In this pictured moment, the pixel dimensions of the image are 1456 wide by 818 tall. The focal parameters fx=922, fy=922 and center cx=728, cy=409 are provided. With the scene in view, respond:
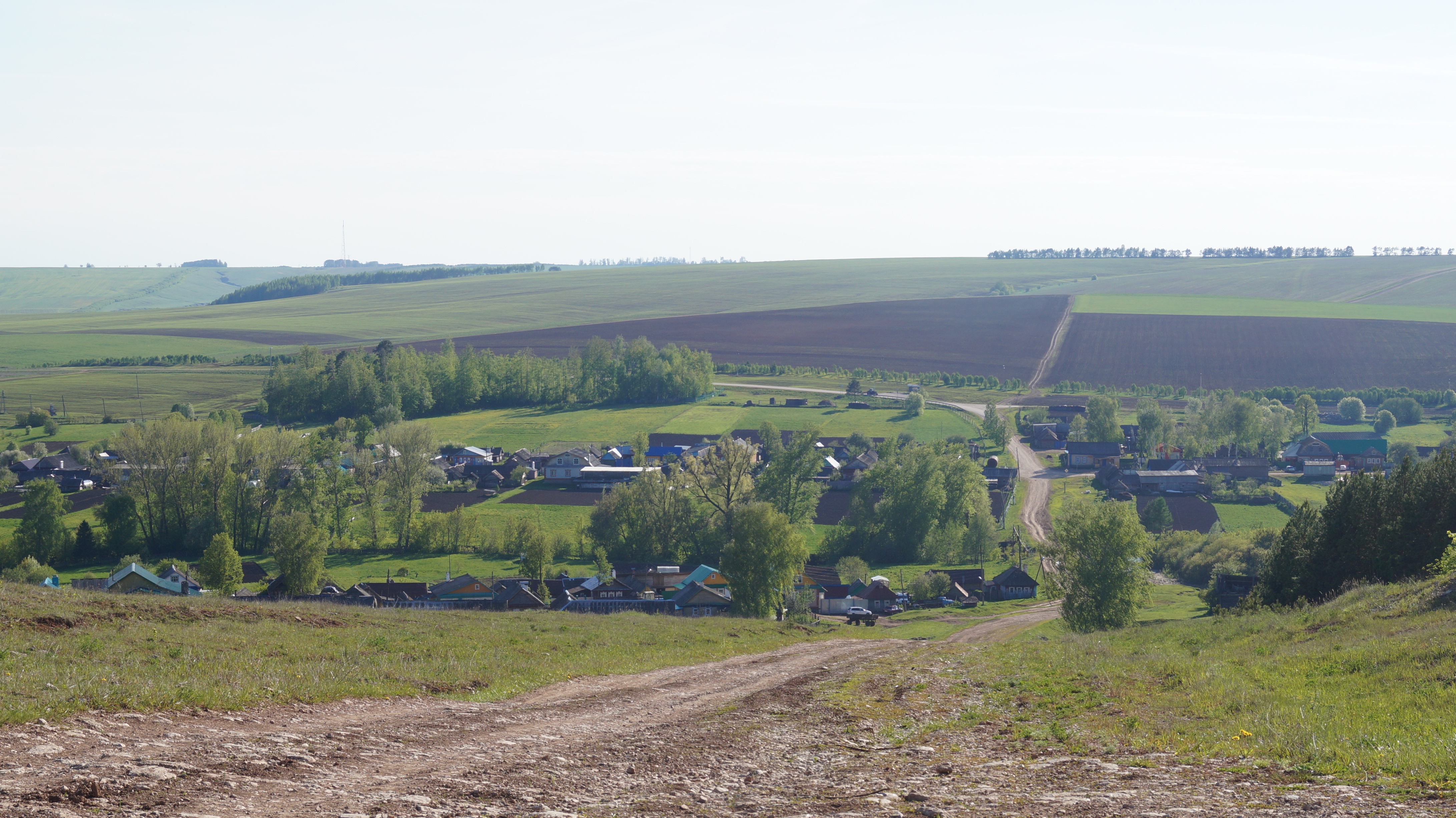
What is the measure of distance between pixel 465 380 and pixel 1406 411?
5280 inches

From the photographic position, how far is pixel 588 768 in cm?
1159

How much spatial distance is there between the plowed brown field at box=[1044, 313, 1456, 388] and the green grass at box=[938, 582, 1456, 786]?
139114 millimetres

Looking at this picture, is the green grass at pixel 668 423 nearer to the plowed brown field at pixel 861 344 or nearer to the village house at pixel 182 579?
the plowed brown field at pixel 861 344

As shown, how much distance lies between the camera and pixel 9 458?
3762 inches

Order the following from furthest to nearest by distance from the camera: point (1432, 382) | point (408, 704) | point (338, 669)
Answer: point (1432, 382) < point (338, 669) < point (408, 704)

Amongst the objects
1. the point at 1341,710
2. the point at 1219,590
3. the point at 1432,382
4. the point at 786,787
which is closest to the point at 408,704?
the point at 786,787

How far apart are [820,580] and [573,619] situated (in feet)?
133

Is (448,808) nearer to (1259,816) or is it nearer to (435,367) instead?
(1259,816)

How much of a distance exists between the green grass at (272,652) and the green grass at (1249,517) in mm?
66053

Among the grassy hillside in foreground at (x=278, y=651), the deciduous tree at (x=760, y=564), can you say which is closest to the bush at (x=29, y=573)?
the grassy hillside in foreground at (x=278, y=651)

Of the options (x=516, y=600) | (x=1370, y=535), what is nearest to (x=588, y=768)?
(x=1370, y=535)

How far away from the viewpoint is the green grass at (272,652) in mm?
13734

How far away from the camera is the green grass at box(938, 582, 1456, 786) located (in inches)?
445

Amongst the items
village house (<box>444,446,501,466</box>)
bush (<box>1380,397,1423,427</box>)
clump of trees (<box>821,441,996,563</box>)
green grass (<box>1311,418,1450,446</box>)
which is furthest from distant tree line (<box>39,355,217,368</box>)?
bush (<box>1380,397,1423,427</box>)
